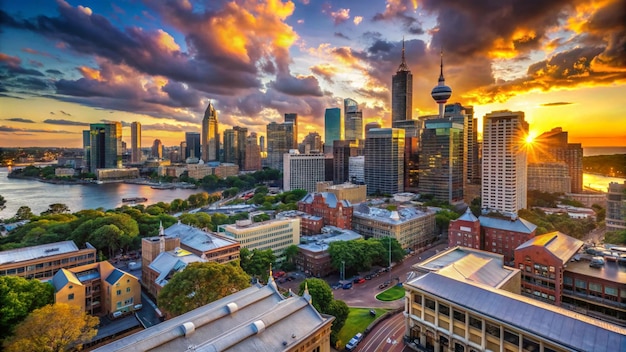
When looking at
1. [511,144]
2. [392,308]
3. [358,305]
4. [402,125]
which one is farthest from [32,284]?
[402,125]

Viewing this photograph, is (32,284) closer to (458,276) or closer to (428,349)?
(428,349)

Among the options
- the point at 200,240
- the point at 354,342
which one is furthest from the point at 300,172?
the point at 354,342

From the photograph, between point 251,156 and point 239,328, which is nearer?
point 239,328

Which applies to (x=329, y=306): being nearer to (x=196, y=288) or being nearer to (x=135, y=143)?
(x=196, y=288)

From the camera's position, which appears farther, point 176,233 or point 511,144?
point 511,144

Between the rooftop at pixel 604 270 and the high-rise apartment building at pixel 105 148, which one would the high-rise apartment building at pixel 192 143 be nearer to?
the high-rise apartment building at pixel 105 148

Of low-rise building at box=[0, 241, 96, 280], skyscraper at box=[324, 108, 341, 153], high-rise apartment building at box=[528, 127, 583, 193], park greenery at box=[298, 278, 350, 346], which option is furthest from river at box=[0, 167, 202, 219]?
high-rise apartment building at box=[528, 127, 583, 193]
